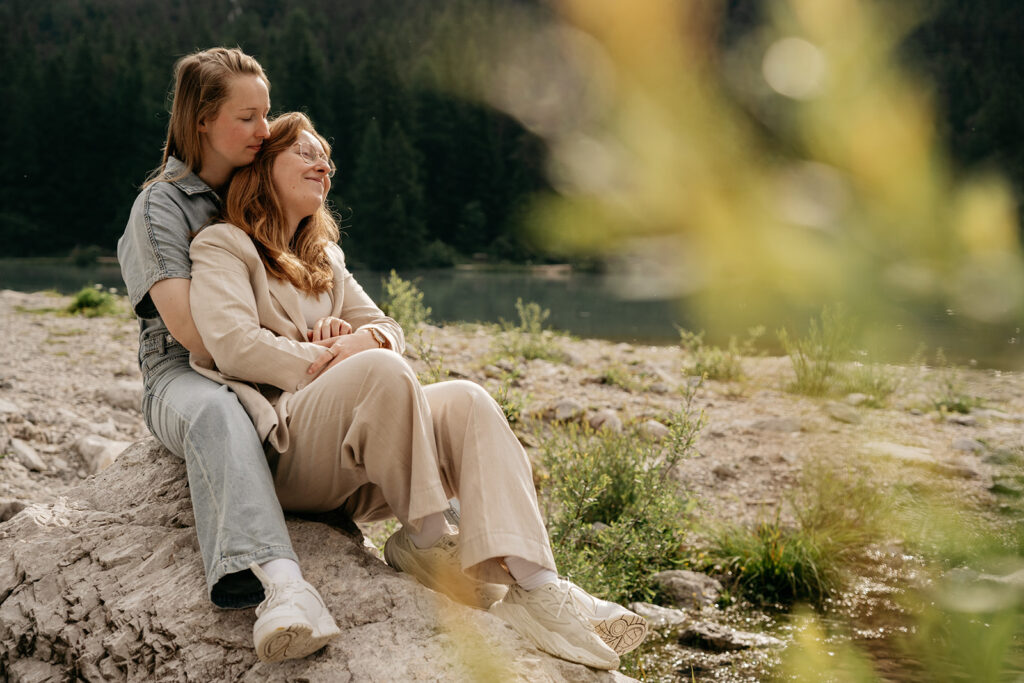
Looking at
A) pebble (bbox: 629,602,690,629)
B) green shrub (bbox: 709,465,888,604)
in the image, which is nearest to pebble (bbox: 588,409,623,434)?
green shrub (bbox: 709,465,888,604)

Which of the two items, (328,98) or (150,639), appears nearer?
(150,639)

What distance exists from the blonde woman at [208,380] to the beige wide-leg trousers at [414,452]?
19cm

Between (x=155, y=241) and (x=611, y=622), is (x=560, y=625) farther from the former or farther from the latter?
(x=155, y=241)

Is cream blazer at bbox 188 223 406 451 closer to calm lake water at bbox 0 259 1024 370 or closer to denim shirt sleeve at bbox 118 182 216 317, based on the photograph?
denim shirt sleeve at bbox 118 182 216 317

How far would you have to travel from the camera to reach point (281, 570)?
86.7 inches

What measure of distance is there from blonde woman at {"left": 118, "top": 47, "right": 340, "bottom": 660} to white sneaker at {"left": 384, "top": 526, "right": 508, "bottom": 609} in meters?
0.45

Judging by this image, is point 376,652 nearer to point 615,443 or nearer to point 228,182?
point 228,182

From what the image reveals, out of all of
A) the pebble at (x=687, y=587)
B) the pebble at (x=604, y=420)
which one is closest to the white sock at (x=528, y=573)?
the pebble at (x=687, y=587)

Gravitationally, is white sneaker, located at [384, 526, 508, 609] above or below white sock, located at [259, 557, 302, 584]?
below

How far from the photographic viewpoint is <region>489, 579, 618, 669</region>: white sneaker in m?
2.36

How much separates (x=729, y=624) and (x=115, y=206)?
33.4m

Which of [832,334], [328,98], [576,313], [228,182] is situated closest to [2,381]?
[228,182]

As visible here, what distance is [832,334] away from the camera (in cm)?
83

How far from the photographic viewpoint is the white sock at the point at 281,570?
2.18 meters
